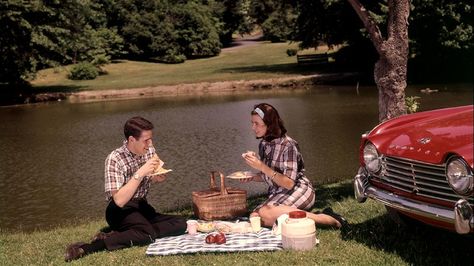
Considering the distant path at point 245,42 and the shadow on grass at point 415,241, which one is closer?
the shadow on grass at point 415,241

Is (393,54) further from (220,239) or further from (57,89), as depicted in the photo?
(57,89)

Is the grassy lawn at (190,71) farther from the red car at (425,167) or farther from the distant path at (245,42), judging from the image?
the red car at (425,167)

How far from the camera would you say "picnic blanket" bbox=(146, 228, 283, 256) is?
6.19 m

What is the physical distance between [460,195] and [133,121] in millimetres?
3668

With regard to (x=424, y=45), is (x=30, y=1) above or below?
above

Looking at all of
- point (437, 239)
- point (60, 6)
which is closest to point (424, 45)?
point (60, 6)

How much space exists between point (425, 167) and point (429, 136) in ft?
0.96

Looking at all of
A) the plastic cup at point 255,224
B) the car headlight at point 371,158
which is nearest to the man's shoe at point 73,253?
the plastic cup at point 255,224

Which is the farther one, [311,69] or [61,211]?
[311,69]

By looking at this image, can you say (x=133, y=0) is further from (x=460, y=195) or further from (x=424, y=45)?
(x=460, y=195)

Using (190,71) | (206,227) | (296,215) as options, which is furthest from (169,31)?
(296,215)

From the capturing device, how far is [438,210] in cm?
487

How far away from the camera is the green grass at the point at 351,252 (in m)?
5.49

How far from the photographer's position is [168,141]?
18094 mm
